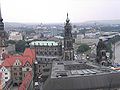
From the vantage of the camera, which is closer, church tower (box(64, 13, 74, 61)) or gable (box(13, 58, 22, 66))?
gable (box(13, 58, 22, 66))

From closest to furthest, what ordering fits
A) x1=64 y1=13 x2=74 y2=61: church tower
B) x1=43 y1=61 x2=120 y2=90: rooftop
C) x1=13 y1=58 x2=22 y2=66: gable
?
x1=43 y1=61 x2=120 y2=90: rooftop
x1=13 y1=58 x2=22 y2=66: gable
x1=64 y1=13 x2=74 y2=61: church tower

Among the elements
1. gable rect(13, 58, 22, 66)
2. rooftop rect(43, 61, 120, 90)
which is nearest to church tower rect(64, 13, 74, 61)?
gable rect(13, 58, 22, 66)

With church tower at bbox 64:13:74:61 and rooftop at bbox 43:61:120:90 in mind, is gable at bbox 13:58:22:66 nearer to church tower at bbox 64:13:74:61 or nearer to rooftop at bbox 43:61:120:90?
church tower at bbox 64:13:74:61

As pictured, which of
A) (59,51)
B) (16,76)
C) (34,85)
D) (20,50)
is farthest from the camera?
(20,50)

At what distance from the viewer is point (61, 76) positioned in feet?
124

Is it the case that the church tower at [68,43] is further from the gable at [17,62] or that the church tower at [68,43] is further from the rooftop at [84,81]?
the rooftop at [84,81]

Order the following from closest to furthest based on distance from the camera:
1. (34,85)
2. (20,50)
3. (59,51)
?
(34,85) → (59,51) → (20,50)

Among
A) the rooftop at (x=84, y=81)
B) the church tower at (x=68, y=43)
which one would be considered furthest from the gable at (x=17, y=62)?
the rooftop at (x=84, y=81)

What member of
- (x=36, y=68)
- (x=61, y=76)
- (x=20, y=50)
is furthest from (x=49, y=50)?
(x=61, y=76)

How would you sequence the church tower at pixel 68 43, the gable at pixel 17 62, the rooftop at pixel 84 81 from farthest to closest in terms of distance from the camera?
the church tower at pixel 68 43 < the gable at pixel 17 62 < the rooftop at pixel 84 81

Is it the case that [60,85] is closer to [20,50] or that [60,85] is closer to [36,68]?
[36,68]

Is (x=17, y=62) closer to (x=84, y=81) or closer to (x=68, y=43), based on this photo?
(x=68, y=43)

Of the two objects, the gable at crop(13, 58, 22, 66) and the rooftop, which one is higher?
the rooftop

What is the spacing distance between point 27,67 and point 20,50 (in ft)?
180
